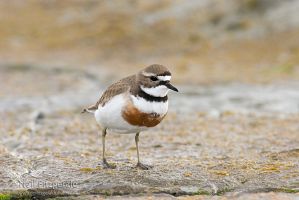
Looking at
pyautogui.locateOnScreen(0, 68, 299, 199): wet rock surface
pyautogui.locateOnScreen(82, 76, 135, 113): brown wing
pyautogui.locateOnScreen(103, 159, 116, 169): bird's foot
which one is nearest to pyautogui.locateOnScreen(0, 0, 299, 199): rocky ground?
pyautogui.locateOnScreen(0, 68, 299, 199): wet rock surface

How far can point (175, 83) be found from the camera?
1681cm

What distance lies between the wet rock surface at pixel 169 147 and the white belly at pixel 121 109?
1.78 ft

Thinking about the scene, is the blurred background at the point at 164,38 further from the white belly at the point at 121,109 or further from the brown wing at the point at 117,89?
the white belly at the point at 121,109

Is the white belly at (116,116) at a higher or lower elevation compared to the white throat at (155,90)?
lower

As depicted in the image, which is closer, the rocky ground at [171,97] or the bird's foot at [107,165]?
the rocky ground at [171,97]

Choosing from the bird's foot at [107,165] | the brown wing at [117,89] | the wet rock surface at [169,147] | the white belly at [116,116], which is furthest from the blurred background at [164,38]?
the white belly at [116,116]

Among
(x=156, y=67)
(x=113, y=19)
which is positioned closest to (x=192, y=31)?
(x=113, y=19)

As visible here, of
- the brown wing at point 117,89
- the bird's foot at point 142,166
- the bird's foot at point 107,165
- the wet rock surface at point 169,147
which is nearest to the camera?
the wet rock surface at point 169,147

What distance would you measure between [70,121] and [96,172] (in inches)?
188

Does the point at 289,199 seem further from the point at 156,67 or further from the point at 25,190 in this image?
the point at 25,190

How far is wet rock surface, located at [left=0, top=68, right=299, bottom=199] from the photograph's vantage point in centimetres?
738

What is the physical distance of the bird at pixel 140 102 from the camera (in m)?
7.41

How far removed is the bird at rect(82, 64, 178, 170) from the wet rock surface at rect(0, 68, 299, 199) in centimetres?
61

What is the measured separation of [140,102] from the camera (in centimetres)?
742
